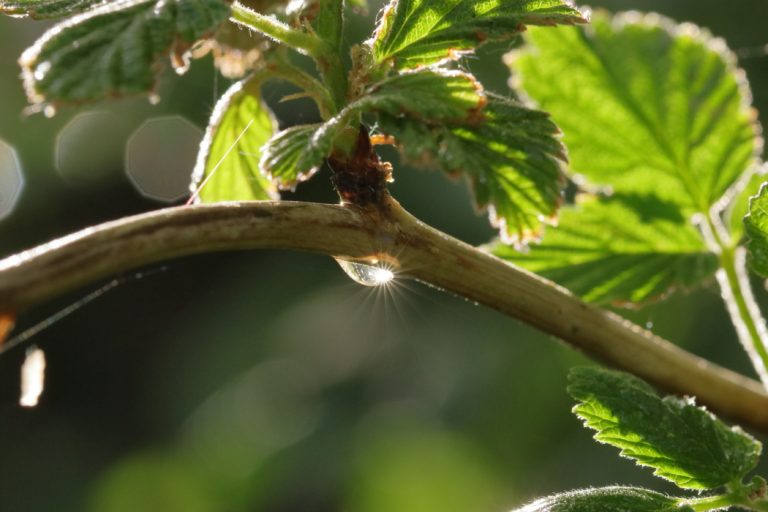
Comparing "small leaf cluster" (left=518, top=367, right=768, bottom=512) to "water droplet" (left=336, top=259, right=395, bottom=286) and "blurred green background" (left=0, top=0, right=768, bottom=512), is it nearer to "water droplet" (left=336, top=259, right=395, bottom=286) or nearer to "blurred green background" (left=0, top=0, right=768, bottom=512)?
"water droplet" (left=336, top=259, right=395, bottom=286)

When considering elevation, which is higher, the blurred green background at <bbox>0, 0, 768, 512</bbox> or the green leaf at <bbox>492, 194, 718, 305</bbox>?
the blurred green background at <bbox>0, 0, 768, 512</bbox>

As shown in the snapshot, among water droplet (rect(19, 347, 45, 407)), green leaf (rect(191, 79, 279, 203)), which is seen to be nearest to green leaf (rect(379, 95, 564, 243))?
green leaf (rect(191, 79, 279, 203))

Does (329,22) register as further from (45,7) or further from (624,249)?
(624,249)

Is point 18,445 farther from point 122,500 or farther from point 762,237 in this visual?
point 762,237

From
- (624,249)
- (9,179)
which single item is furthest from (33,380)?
(9,179)

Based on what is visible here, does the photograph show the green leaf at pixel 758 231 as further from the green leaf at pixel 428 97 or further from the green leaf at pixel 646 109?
the green leaf at pixel 646 109

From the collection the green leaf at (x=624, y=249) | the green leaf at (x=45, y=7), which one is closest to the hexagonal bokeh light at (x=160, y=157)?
the green leaf at (x=624, y=249)

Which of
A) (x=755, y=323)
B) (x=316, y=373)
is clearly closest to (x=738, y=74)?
(x=755, y=323)
